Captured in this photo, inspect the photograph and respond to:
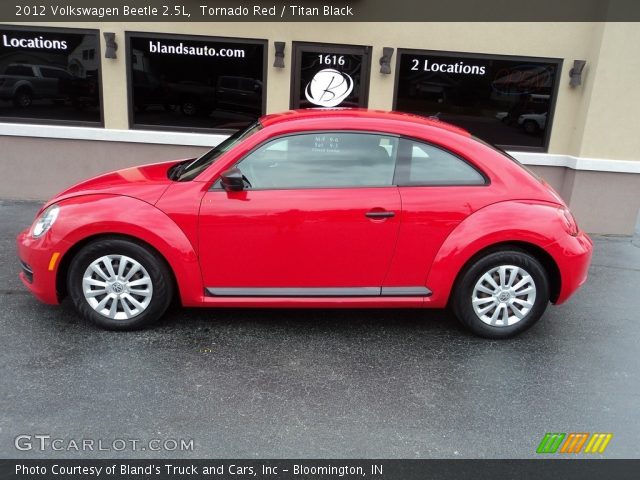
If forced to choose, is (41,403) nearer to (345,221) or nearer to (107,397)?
(107,397)

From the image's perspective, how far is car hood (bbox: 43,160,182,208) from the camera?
3914 millimetres

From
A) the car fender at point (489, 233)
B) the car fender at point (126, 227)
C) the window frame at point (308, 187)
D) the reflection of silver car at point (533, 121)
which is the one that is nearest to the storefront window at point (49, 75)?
the car fender at point (126, 227)

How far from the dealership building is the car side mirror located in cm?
397

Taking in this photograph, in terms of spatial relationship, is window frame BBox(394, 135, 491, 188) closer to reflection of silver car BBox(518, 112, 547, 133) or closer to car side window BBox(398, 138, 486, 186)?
car side window BBox(398, 138, 486, 186)

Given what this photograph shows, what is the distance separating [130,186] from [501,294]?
115 inches

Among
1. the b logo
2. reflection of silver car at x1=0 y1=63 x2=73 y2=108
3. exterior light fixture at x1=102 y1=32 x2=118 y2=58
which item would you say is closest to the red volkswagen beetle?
the b logo

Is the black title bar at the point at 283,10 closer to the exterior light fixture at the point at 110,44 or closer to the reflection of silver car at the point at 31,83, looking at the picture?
the exterior light fixture at the point at 110,44

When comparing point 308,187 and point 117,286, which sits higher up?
point 308,187

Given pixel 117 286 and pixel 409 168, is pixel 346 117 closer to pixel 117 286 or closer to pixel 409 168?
pixel 409 168

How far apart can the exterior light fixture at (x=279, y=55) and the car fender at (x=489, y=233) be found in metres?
4.34

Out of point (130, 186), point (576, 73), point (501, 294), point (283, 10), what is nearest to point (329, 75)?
point (283, 10)

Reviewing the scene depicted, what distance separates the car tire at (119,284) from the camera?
3893mm

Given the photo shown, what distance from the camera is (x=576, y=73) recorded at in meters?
7.43
